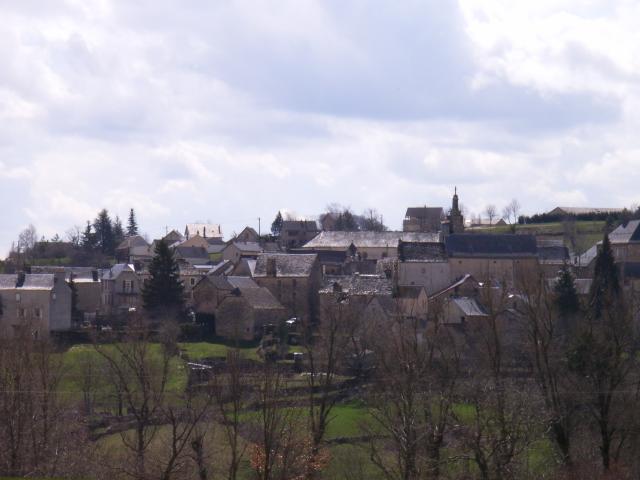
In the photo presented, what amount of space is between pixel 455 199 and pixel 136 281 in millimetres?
27640

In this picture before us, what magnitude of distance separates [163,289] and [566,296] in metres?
23.3

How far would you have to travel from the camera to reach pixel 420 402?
1395 inches

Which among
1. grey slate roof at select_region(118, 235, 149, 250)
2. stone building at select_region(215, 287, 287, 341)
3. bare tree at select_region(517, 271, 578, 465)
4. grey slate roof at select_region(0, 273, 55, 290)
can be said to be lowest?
bare tree at select_region(517, 271, 578, 465)

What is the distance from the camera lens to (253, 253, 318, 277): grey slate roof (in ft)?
235

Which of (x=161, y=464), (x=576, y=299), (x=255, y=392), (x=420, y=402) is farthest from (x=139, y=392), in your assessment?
(x=576, y=299)

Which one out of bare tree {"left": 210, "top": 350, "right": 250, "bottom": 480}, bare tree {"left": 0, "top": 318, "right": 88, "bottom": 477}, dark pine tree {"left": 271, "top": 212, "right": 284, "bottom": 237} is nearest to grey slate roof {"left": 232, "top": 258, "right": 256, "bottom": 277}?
bare tree {"left": 210, "top": 350, "right": 250, "bottom": 480}

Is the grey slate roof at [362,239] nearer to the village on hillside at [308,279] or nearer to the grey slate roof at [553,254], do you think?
the village on hillside at [308,279]

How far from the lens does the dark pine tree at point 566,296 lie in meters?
58.6

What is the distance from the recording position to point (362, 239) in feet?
314

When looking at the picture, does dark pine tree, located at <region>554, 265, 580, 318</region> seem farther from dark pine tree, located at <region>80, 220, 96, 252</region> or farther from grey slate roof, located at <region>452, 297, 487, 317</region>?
dark pine tree, located at <region>80, 220, 96, 252</region>

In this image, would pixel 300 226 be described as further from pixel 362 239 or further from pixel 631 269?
pixel 631 269

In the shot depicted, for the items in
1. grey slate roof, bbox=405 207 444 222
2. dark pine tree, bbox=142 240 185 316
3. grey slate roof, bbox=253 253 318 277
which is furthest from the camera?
grey slate roof, bbox=405 207 444 222

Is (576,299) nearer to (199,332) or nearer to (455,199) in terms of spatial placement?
(199,332)

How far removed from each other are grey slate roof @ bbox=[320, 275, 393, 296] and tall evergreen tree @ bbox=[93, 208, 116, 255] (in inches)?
1877
